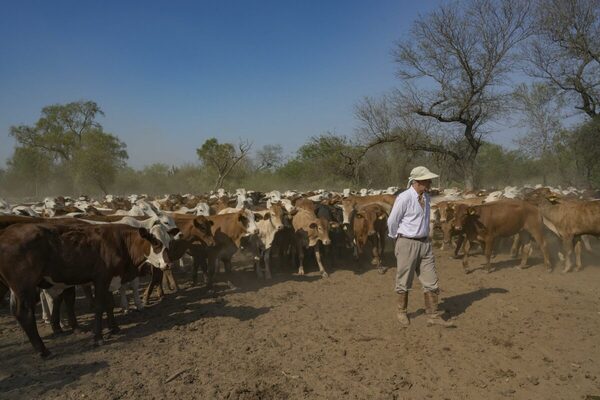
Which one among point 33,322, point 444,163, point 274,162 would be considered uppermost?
point 274,162

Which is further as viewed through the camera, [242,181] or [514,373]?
[242,181]

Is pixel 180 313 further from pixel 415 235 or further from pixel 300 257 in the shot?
pixel 415 235

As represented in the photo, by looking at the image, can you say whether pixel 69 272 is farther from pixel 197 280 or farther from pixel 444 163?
pixel 444 163

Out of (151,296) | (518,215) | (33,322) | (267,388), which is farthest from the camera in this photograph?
(518,215)

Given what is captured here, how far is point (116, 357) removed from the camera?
592 cm

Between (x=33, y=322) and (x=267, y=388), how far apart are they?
11.0 feet

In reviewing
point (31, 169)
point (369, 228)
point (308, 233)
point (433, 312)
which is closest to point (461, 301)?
point (433, 312)

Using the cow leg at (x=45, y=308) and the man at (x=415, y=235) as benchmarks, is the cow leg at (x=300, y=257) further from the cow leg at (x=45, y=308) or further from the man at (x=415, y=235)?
the cow leg at (x=45, y=308)

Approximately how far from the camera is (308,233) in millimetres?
11195

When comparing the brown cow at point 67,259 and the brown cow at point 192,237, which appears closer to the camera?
the brown cow at point 67,259

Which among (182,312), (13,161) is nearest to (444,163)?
(182,312)

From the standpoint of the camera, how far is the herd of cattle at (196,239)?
595 cm

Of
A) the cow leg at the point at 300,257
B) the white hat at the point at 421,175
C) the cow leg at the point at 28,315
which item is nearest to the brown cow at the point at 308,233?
the cow leg at the point at 300,257

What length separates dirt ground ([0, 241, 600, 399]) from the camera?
4.99 m
